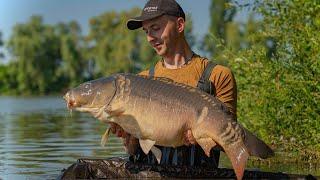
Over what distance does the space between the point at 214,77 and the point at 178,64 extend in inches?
12.3

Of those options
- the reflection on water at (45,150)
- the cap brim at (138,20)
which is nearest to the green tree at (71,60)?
the reflection on water at (45,150)

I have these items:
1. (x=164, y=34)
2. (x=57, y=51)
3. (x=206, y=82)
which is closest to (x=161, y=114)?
(x=206, y=82)

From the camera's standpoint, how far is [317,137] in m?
10.2

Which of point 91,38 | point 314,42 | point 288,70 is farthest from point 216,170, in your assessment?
point 91,38

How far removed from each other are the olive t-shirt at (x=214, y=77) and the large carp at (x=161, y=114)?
29cm

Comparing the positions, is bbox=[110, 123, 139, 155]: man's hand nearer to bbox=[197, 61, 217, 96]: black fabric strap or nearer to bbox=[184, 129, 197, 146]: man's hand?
bbox=[184, 129, 197, 146]: man's hand

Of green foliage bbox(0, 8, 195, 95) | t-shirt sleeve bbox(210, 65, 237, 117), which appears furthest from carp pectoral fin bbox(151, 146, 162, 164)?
green foliage bbox(0, 8, 195, 95)

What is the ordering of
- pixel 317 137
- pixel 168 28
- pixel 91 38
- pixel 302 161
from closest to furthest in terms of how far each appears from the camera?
pixel 168 28 → pixel 317 137 → pixel 302 161 → pixel 91 38

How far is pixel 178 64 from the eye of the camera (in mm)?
5562

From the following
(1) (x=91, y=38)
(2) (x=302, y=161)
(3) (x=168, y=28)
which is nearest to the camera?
(3) (x=168, y=28)

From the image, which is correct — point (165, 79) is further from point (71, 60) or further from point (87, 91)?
point (71, 60)

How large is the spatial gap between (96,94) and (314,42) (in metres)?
5.08

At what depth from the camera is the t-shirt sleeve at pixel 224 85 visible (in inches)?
213

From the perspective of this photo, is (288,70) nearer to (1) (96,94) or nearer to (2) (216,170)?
(2) (216,170)
